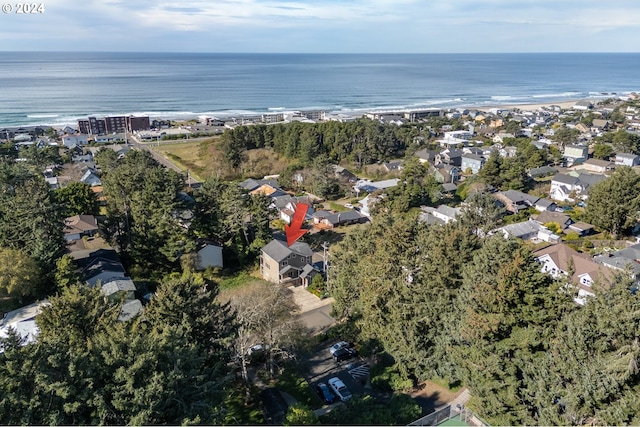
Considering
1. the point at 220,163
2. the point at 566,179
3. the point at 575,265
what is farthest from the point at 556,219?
the point at 220,163

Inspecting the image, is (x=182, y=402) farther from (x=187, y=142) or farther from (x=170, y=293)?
(x=187, y=142)

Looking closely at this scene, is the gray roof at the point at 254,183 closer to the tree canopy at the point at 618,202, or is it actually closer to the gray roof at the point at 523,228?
the gray roof at the point at 523,228

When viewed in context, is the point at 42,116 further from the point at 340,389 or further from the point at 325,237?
the point at 340,389

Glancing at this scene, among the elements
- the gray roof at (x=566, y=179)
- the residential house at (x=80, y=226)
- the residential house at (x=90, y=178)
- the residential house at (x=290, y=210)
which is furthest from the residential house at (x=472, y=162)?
the residential house at (x=90, y=178)

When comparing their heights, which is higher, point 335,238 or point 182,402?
point 182,402

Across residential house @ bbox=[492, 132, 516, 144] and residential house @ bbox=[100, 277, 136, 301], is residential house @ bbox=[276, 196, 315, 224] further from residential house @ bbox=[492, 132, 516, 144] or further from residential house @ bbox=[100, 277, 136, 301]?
residential house @ bbox=[492, 132, 516, 144]

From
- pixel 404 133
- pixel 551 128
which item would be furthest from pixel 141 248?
pixel 551 128

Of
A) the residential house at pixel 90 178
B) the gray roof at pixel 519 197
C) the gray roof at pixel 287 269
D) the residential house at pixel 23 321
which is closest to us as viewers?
the residential house at pixel 23 321

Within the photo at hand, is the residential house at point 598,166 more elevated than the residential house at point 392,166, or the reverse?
the residential house at point 598,166
